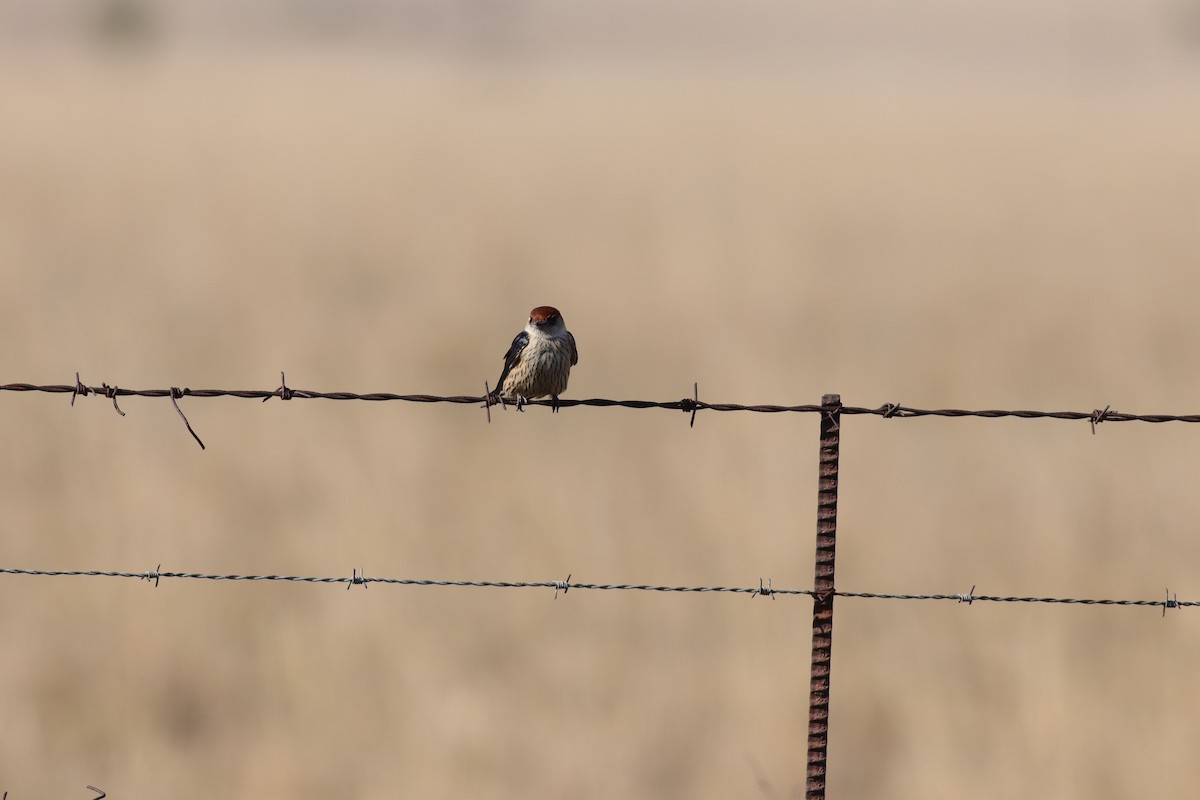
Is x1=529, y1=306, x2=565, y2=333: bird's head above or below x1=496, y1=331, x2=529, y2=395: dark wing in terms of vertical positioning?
above

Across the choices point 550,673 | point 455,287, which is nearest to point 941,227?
point 455,287

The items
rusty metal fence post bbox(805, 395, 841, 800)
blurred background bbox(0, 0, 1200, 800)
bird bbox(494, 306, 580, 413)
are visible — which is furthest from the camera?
blurred background bbox(0, 0, 1200, 800)

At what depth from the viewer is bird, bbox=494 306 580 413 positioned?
19.1 ft

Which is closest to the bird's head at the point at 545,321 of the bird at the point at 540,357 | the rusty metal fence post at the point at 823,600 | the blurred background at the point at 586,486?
the bird at the point at 540,357

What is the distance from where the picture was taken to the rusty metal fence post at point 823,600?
3545 millimetres

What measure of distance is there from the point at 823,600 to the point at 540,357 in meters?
2.49

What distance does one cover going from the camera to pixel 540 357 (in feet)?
19.1

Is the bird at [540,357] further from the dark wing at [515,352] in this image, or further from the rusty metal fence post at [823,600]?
the rusty metal fence post at [823,600]

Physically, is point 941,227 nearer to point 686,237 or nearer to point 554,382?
point 686,237

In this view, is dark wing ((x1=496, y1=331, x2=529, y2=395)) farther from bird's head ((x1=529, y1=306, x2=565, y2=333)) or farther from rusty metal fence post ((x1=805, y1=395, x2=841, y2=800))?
rusty metal fence post ((x1=805, y1=395, x2=841, y2=800))

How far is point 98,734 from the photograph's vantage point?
6.51 m

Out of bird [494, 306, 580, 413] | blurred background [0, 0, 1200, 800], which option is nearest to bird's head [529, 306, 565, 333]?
bird [494, 306, 580, 413]

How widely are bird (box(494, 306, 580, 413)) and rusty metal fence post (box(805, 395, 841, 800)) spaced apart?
235 cm

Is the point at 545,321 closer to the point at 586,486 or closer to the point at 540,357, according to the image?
the point at 540,357
